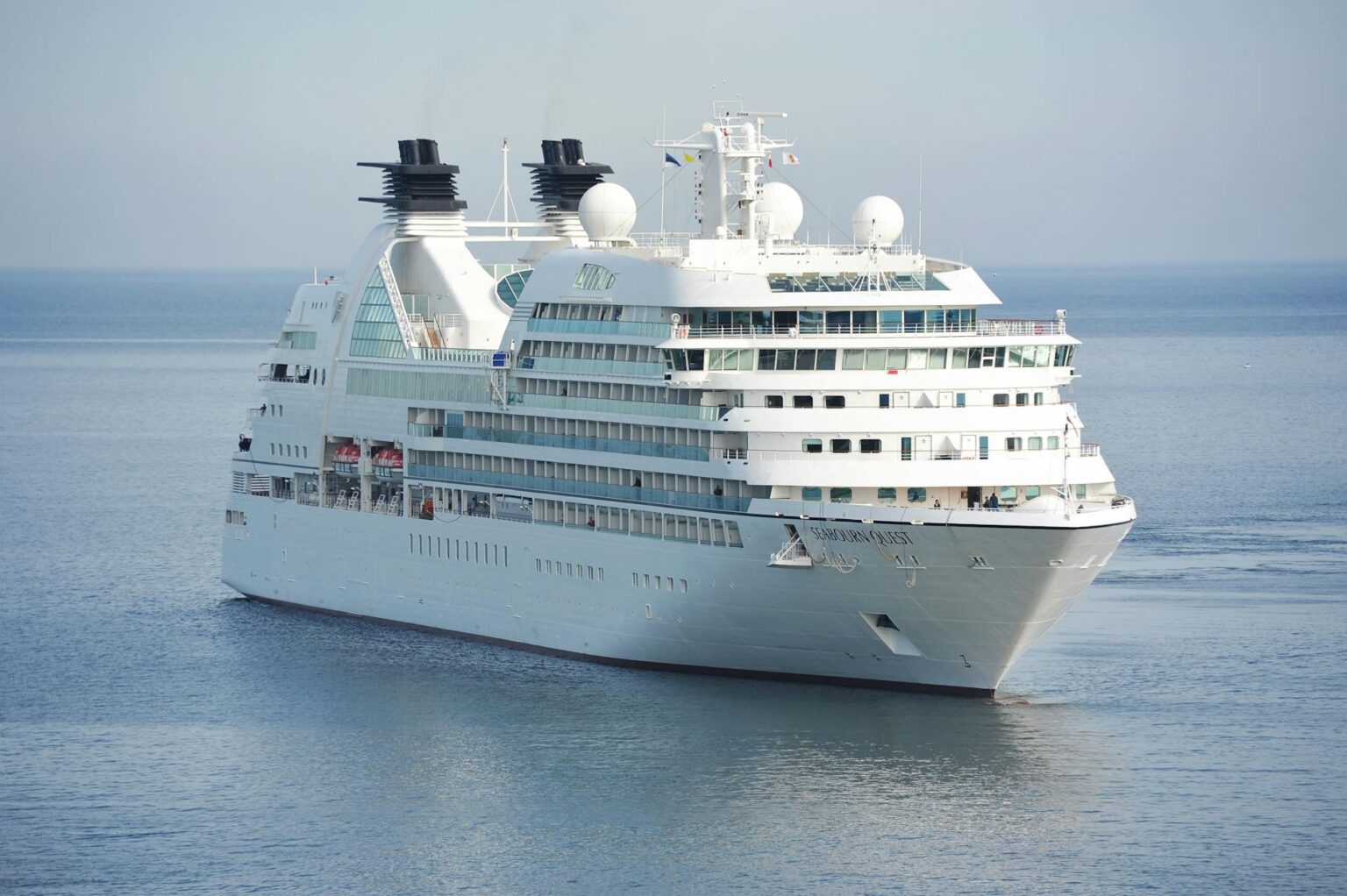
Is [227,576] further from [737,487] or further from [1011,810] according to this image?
[1011,810]

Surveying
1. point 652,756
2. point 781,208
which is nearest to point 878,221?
point 781,208

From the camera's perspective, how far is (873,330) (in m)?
50.8

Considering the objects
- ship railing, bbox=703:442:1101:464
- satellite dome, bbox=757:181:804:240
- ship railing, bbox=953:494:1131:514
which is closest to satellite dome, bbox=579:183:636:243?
satellite dome, bbox=757:181:804:240

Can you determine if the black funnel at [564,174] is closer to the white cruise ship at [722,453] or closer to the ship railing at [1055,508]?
the white cruise ship at [722,453]

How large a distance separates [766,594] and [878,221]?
395 inches

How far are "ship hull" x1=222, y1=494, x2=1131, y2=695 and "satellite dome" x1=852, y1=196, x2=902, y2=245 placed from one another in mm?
8638

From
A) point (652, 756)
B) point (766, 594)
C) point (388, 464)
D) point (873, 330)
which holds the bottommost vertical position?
point (652, 756)

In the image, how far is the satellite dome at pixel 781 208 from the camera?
56688 mm

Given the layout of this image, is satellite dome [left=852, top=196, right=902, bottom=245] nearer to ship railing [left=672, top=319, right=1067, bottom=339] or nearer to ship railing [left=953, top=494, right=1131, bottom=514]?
ship railing [left=672, top=319, right=1067, bottom=339]

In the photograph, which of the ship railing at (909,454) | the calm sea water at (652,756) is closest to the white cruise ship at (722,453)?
the ship railing at (909,454)

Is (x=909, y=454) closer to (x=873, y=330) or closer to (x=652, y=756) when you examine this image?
(x=873, y=330)

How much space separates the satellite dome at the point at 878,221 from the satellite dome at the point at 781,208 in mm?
2242

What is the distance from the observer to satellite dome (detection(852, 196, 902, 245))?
180 ft

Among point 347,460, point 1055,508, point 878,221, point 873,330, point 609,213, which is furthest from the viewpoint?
point 347,460
